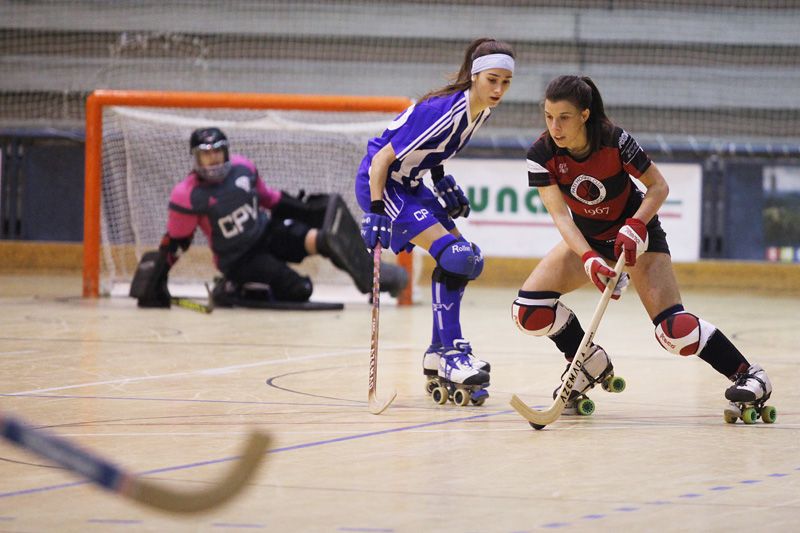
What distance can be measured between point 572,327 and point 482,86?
0.81 meters

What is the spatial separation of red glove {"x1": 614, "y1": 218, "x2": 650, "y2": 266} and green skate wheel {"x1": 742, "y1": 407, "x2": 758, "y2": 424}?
0.52 metres

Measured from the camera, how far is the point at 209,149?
6.96 m

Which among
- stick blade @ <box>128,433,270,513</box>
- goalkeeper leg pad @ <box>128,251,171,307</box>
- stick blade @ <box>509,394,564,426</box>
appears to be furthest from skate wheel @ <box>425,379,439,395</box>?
goalkeeper leg pad @ <box>128,251,171,307</box>

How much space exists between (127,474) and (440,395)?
2.19 meters

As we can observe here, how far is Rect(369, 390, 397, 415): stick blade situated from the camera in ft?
11.3

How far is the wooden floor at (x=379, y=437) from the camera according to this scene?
222 centimetres

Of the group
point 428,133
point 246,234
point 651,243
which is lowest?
point 246,234

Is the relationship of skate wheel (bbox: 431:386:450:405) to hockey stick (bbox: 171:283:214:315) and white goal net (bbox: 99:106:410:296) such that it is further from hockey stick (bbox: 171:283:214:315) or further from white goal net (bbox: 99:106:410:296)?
white goal net (bbox: 99:106:410:296)

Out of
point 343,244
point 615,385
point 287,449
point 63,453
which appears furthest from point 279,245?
point 63,453

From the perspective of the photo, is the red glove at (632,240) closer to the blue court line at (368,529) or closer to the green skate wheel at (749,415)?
the green skate wheel at (749,415)

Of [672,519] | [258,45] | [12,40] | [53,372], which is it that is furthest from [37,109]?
[672,519]

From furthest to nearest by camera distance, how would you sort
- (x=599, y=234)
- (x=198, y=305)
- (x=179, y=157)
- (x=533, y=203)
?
(x=533, y=203) < (x=179, y=157) < (x=198, y=305) < (x=599, y=234)

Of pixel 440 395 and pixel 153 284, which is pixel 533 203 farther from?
pixel 440 395

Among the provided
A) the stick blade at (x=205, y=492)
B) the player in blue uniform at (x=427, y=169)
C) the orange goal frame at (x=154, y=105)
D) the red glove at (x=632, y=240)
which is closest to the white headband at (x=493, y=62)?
the player in blue uniform at (x=427, y=169)
